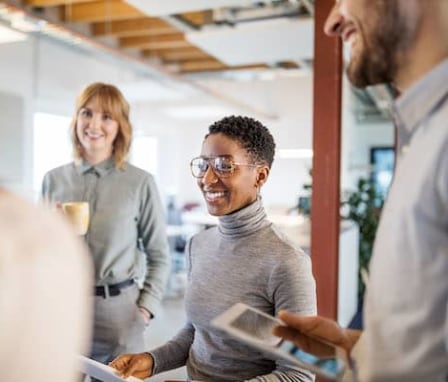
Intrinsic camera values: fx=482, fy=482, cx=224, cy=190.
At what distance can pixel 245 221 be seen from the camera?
1367mm

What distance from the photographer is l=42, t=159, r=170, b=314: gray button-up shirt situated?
1.94 metres

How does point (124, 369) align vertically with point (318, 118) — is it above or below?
below

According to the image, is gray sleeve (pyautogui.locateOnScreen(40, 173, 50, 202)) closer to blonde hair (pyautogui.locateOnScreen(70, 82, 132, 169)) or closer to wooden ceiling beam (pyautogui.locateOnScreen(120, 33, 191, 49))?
blonde hair (pyautogui.locateOnScreen(70, 82, 132, 169))

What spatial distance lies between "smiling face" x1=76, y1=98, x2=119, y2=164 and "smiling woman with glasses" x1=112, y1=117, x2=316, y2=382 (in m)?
0.69

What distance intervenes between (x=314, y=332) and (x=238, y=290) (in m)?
0.35

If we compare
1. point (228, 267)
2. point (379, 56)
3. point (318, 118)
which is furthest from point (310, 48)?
point (379, 56)

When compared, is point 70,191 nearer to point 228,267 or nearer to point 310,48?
point 228,267

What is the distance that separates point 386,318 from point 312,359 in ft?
0.54

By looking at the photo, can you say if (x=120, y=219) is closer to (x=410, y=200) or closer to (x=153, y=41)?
(x=410, y=200)

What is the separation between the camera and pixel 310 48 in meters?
4.20

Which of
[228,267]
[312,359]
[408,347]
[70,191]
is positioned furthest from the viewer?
[70,191]

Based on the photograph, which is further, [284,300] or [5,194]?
[284,300]

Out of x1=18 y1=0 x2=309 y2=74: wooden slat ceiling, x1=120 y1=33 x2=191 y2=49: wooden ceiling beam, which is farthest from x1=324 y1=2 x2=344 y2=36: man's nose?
x1=120 y1=33 x2=191 y2=49: wooden ceiling beam

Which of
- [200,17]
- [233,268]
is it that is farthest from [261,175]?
[200,17]
